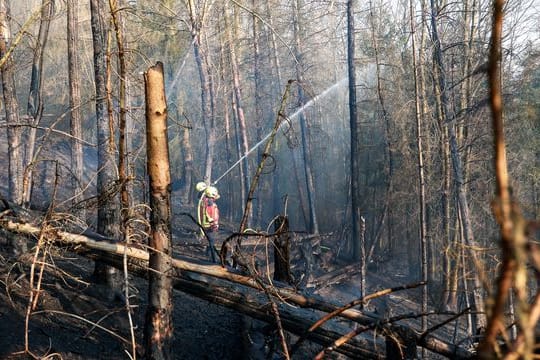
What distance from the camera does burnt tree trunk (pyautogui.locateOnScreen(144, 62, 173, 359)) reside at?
3.69 m

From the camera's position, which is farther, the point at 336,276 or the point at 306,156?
the point at 306,156

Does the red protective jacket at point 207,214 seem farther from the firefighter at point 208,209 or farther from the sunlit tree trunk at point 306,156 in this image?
the sunlit tree trunk at point 306,156

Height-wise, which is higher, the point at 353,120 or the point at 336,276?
the point at 353,120

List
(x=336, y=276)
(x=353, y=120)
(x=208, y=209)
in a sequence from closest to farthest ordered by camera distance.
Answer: (x=208, y=209), (x=336, y=276), (x=353, y=120)

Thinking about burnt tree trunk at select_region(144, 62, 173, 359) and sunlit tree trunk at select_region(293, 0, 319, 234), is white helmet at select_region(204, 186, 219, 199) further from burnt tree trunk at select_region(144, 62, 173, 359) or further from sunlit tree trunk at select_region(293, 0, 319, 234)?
burnt tree trunk at select_region(144, 62, 173, 359)

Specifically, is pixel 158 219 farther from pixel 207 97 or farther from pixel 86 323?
pixel 207 97

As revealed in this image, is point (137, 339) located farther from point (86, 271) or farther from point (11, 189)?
point (11, 189)

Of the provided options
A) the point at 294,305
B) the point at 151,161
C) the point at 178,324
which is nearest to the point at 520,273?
the point at 151,161

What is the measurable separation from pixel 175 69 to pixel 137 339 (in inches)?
941

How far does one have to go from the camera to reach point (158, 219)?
3.69 metres

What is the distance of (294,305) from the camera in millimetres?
4613

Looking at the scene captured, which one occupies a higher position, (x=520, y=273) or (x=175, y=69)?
(x=175, y=69)

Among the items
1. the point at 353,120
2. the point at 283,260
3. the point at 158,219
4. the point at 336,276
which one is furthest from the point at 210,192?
the point at 158,219

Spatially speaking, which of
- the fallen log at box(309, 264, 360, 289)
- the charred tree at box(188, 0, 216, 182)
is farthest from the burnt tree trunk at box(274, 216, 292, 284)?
the charred tree at box(188, 0, 216, 182)
